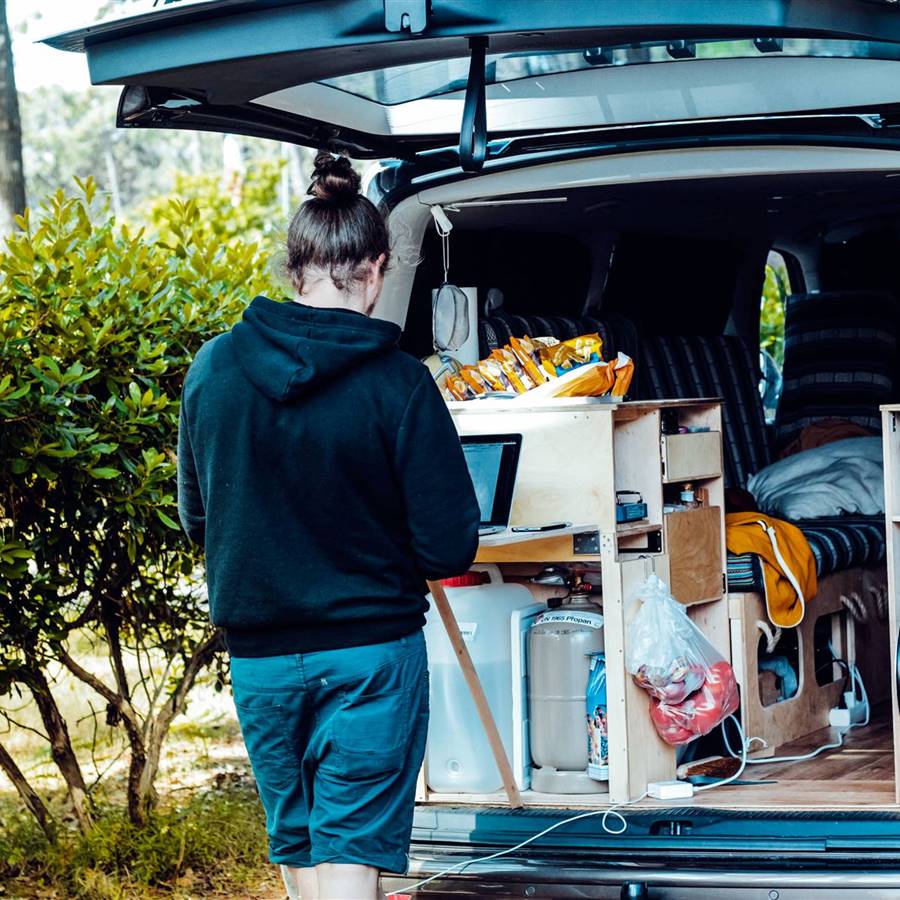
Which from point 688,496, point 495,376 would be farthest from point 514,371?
point 688,496

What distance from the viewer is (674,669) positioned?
3.86 meters

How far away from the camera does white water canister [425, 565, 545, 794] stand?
396 cm

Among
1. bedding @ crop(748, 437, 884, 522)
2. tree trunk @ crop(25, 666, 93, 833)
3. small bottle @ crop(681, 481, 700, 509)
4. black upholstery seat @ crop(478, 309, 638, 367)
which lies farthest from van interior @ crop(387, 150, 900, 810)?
tree trunk @ crop(25, 666, 93, 833)

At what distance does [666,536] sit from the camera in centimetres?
420

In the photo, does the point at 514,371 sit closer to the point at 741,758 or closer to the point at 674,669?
the point at 674,669

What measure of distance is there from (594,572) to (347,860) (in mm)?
1695

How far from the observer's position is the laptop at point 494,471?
3723 mm

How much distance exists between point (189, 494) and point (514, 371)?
1.40 m

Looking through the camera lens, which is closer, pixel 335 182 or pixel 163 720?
→ pixel 335 182

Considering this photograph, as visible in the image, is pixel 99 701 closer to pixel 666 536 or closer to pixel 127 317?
pixel 127 317

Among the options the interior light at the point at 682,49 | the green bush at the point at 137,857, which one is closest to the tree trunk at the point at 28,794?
the green bush at the point at 137,857

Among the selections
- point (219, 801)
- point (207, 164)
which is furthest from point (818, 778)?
point (207, 164)

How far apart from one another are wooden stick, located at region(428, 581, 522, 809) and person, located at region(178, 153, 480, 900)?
0.59 metres

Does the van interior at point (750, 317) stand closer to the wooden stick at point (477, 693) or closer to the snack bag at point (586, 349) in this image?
the wooden stick at point (477, 693)
